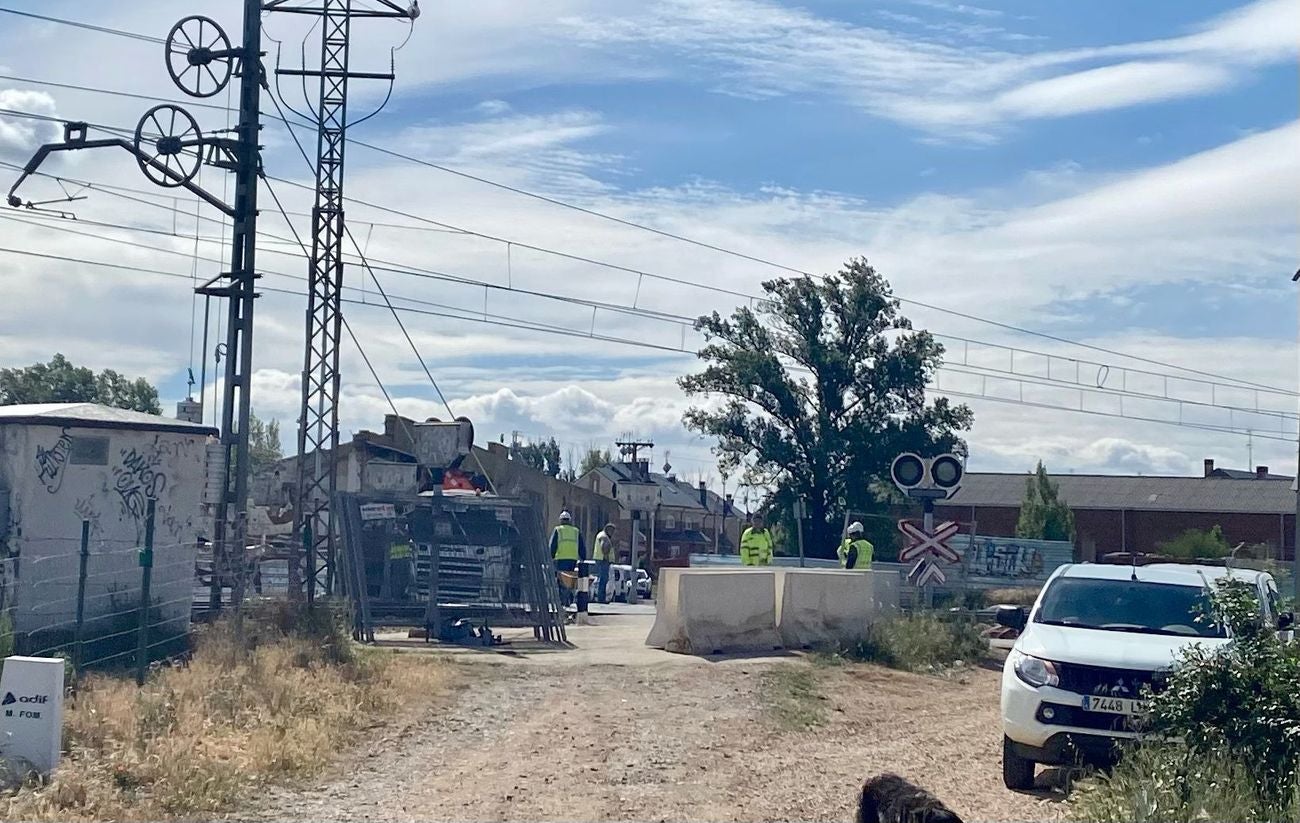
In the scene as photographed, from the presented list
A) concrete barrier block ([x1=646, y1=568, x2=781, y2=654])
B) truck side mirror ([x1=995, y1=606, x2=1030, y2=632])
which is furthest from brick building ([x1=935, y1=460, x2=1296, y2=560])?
truck side mirror ([x1=995, y1=606, x2=1030, y2=632])

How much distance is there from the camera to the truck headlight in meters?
10.5

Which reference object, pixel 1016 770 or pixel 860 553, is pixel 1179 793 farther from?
pixel 860 553

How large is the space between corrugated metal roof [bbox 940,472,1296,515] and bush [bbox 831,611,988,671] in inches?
2116

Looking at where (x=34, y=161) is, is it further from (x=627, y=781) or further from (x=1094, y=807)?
(x=1094, y=807)

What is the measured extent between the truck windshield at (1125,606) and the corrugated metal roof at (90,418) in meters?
9.80

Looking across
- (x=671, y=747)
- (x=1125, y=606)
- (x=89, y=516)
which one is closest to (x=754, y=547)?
(x=89, y=516)

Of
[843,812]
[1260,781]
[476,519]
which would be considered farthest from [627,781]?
[476,519]

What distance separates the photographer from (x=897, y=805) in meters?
7.91

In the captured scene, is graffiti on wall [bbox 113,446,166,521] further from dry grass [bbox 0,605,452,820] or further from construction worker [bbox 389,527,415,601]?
construction worker [bbox 389,527,415,601]

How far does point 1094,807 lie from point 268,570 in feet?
63.7

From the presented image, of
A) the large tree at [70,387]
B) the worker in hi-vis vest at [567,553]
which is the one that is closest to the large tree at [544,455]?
the large tree at [70,387]

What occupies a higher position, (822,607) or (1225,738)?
(822,607)

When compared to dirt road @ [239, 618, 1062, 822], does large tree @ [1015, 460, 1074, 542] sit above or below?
above

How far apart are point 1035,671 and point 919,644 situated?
7261mm
